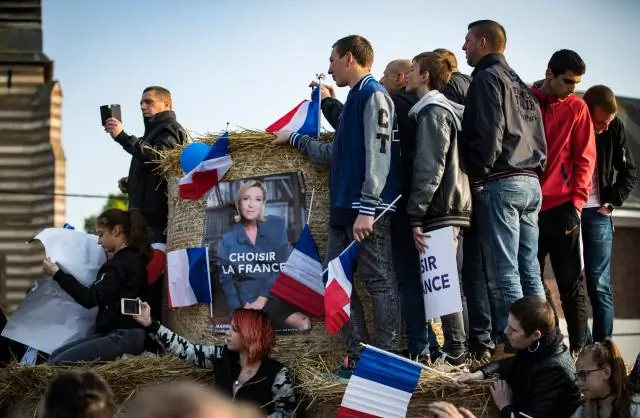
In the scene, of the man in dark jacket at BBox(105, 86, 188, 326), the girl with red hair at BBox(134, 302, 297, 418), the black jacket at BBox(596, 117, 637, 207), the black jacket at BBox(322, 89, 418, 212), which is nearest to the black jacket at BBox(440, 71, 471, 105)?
the black jacket at BBox(322, 89, 418, 212)

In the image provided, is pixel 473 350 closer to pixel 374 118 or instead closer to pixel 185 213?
pixel 374 118

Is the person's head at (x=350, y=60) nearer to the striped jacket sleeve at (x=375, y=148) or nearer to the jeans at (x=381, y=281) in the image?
the striped jacket sleeve at (x=375, y=148)

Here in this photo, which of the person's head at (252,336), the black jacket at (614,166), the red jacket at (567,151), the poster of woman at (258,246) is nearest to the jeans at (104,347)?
the poster of woman at (258,246)

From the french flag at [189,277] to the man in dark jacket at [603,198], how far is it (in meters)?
2.47

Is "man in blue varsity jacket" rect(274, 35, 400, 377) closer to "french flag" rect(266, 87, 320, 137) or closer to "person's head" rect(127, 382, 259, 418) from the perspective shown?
"french flag" rect(266, 87, 320, 137)

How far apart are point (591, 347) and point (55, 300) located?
3.84 meters

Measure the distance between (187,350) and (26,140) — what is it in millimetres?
14920

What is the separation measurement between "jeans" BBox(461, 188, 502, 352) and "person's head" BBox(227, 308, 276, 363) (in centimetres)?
119

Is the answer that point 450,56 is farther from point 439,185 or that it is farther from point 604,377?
point 604,377

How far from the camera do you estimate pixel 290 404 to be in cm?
725

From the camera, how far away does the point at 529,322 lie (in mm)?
6535

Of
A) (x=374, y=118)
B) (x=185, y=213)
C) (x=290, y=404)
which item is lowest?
(x=290, y=404)

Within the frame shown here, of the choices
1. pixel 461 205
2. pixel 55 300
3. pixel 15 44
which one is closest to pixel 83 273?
pixel 55 300

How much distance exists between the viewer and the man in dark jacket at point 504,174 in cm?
717
